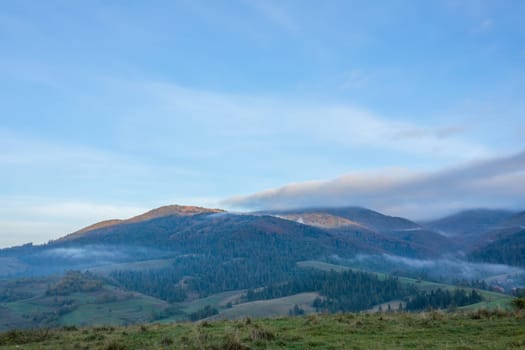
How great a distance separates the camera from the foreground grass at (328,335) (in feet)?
66.3

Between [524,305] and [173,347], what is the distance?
26219 mm

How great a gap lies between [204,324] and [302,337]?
10.8m

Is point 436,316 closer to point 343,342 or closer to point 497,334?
point 497,334

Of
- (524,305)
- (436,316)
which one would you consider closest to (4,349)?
(436,316)

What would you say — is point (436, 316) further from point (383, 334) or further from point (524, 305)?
point (524, 305)

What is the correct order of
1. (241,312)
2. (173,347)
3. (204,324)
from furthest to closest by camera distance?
(241,312), (204,324), (173,347)

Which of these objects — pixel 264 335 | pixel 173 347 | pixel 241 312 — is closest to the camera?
pixel 173 347

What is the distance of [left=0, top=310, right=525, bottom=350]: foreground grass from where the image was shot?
2022cm

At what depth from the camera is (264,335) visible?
23016mm

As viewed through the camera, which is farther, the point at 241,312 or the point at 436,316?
the point at 241,312

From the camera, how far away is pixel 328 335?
947 inches

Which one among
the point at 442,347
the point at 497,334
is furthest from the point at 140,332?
the point at 497,334

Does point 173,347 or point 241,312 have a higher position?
point 173,347

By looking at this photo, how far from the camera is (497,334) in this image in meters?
21.9
